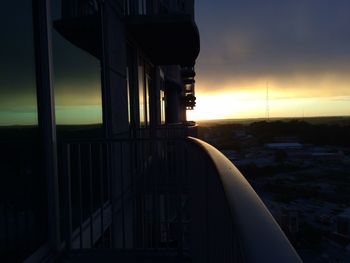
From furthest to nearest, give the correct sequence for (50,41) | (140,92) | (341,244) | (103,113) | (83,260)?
(341,244) < (140,92) < (103,113) < (83,260) < (50,41)

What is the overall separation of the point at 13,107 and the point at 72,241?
5.73 ft

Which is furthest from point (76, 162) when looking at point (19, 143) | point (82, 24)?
point (82, 24)

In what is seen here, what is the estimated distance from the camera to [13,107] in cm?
256

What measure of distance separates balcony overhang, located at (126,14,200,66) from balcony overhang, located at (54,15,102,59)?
5.84 feet

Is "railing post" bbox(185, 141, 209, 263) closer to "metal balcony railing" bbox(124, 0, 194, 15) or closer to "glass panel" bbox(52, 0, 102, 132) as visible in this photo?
"glass panel" bbox(52, 0, 102, 132)

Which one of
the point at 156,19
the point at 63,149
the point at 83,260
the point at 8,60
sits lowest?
the point at 83,260

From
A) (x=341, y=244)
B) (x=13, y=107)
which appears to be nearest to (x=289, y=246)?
(x=13, y=107)

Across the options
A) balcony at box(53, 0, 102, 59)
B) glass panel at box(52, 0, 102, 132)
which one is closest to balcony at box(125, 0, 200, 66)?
balcony at box(53, 0, 102, 59)

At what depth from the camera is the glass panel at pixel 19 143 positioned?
2500mm

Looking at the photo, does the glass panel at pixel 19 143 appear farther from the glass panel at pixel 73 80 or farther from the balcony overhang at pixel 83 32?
the balcony overhang at pixel 83 32

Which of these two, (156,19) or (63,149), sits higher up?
(156,19)

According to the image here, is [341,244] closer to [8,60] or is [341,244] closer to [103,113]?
[103,113]

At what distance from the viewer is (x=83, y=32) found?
171 inches

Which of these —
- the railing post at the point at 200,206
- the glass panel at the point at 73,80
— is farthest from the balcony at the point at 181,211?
the glass panel at the point at 73,80
